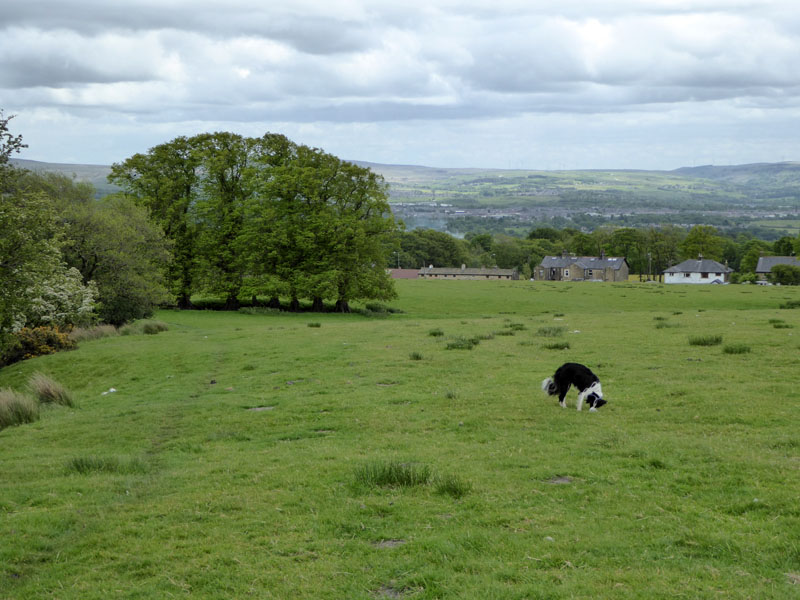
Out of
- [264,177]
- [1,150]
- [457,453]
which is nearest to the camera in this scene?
[457,453]

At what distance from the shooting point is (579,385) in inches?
631

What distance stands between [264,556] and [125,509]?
11.1 feet

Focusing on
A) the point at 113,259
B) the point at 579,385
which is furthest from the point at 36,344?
the point at 579,385

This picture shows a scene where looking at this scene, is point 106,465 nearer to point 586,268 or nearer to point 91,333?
point 91,333

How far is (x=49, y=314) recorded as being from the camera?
38000mm

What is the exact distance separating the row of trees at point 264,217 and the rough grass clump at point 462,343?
3685cm

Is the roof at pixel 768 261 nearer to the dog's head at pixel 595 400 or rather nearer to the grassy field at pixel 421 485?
the grassy field at pixel 421 485

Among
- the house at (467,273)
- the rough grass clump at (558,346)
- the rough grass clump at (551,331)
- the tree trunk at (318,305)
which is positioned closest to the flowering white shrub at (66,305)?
the rough grass clump at (551,331)

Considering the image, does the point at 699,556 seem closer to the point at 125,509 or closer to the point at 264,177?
the point at 125,509

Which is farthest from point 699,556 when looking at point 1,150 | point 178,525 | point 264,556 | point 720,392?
point 1,150

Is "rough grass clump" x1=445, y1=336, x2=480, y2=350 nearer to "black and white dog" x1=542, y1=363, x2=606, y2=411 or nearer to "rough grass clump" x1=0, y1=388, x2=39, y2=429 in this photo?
"black and white dog" x1=542, y1=363, x2=606, y2=411

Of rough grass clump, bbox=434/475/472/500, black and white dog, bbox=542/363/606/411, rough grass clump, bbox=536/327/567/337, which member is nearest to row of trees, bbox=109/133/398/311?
rough grass clump, bbox=536/327/567/337

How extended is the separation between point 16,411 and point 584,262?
175 metres

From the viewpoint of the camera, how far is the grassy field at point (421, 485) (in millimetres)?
7551
